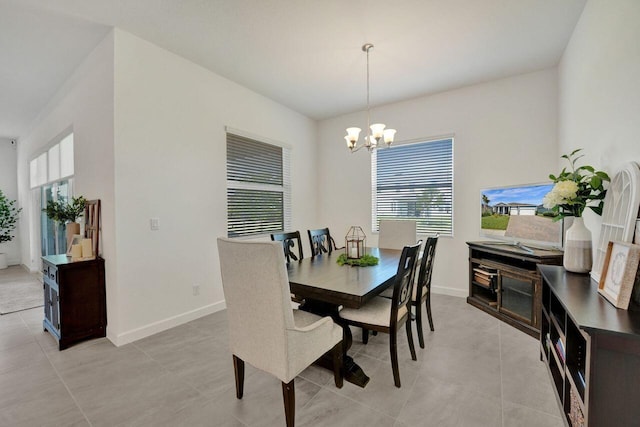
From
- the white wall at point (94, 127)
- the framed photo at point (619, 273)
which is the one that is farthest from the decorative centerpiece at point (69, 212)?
the framed photo at point (619, 273)

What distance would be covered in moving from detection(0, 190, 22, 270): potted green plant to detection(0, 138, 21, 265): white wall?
120 millimetres

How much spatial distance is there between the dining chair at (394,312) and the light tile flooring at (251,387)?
260 millimetres

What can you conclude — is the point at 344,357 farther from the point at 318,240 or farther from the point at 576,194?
the point at 576,194

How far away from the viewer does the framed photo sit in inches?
49.0

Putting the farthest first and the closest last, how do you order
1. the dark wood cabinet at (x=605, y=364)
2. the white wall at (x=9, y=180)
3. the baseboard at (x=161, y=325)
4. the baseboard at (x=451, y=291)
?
the white wall at (x=9, y=180)
the baseboard at (x=451, y=291)
the baseboard at (x=161, y=325)
the dark wood cabinet at (x=605, y=364)

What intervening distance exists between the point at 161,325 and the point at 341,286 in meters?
2.15

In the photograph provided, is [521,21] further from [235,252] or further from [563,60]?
[235,252]

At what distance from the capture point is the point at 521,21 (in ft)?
8.04

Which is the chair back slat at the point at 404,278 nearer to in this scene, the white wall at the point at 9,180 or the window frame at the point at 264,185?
the window frame at the point at 264,185

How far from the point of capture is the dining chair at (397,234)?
3.52 meters

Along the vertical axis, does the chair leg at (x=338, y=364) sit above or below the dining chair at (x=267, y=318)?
below

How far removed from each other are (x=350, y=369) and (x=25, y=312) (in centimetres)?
410

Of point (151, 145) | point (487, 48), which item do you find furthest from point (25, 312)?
point (487, 48)

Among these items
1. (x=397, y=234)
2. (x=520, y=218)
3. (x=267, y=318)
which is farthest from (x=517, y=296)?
(x=267, y=318)
